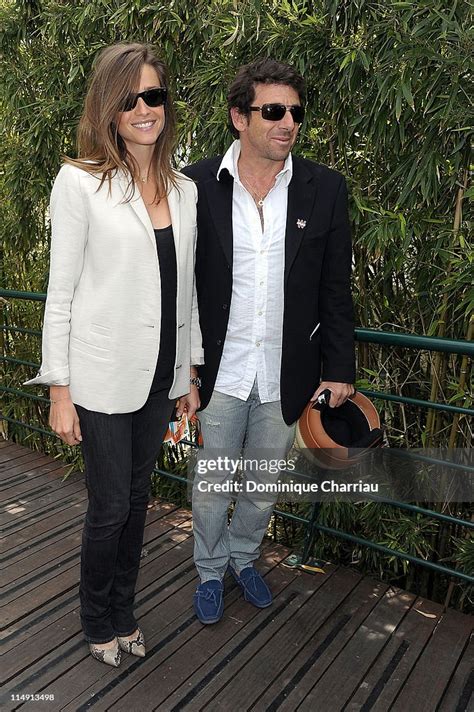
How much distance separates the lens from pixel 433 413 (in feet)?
8.61

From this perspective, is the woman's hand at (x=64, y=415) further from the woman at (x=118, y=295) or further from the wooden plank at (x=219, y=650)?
the wooden plank at (x=219, y=650)

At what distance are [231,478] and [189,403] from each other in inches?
13.1

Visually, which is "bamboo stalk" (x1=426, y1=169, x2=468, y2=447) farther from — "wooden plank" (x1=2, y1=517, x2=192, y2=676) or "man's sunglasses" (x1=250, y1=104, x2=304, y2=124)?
Answer: "wooden plank" (x1=2, y1=517, x2=192, y2=676)

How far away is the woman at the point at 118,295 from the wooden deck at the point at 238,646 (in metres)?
0.28

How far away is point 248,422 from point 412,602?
3.06 feet

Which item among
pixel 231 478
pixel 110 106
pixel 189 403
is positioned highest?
pixel 110 106

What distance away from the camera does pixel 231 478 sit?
2.24m

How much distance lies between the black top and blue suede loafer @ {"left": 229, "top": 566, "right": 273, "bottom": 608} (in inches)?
35.8

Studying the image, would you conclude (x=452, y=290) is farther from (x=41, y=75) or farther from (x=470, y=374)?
(x=41, y=75)

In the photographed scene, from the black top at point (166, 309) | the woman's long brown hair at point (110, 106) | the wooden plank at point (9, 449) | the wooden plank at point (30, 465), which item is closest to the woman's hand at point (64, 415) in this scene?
the black top at point (166, 309)

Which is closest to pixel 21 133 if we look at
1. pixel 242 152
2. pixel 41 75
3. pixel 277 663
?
pixel 41 75

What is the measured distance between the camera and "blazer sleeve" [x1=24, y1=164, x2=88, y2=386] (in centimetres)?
158

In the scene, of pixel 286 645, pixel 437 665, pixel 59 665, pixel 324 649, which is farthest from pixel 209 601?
pixel 437 665

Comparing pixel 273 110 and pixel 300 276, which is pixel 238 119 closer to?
pixel 273 110
